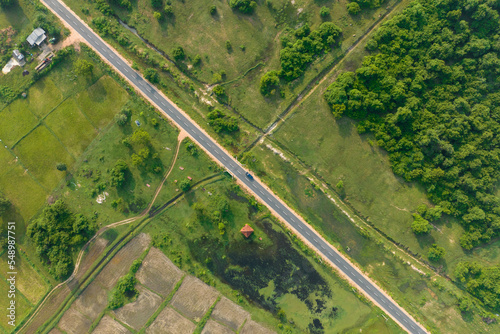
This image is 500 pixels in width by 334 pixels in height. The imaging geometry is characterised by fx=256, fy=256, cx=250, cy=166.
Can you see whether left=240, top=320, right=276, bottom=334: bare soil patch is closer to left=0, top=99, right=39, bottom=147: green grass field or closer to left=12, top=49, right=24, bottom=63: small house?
left=0, top=99, right=39, bottom=147: green grass field

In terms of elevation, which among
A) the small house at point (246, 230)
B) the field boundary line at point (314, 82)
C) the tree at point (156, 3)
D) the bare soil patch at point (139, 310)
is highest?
the tree at point (156, 3)

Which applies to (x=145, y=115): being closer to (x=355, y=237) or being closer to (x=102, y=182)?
(x=102, y=182)

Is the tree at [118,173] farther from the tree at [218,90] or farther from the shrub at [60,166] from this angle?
the tree at [218,90]

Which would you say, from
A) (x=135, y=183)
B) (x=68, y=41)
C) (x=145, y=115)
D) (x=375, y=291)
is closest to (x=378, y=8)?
(x=145, y=115)

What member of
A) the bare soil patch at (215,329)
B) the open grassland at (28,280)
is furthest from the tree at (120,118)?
the bare soil patch at (215,329)

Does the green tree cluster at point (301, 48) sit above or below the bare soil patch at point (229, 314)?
above

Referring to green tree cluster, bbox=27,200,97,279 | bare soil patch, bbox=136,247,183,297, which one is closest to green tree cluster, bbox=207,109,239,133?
bare soil patch, bbox=136,247,183,297
